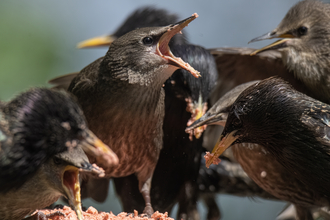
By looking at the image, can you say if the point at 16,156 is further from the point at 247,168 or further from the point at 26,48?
the point at 247,168

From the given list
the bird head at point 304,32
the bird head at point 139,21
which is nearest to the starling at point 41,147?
A: the bird head at point 139,21

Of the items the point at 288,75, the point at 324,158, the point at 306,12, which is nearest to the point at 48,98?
the point at 324,158

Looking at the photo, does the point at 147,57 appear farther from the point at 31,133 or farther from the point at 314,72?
the point at 314,72

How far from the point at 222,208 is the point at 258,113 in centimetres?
116

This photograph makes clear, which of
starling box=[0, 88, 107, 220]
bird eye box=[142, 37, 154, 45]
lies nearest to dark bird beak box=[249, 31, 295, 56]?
bird eye box=[142, 37, 154, 45]

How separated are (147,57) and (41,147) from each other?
1.87 feet

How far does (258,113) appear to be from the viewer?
1.40m

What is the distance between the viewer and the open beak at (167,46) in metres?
1.45

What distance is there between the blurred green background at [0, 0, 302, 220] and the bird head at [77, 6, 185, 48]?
39 mm

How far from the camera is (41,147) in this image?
1.05 meters

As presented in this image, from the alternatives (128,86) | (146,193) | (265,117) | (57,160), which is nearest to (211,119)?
(265,117)

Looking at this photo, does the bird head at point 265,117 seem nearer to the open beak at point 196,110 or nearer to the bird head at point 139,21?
the open beak at point 196,110

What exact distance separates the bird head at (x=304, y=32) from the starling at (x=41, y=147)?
110 cm

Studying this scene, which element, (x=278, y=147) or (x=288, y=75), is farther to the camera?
(x=288, y=75)
